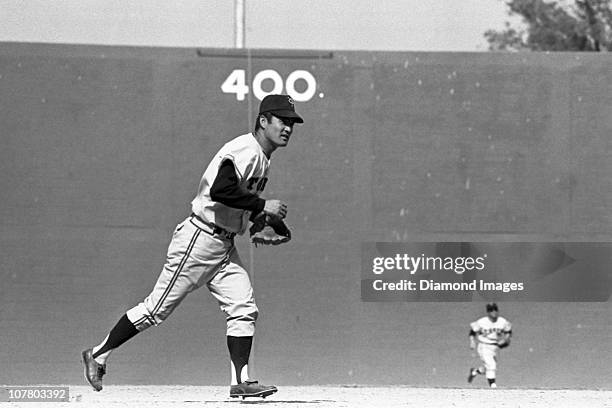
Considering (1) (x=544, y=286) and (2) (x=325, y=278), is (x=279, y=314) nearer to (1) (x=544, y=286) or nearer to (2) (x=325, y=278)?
(2) (x=325, y=278)

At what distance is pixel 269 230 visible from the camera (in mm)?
7125

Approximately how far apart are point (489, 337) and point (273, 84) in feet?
8.83

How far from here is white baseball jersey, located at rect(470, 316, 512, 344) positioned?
10164 mm

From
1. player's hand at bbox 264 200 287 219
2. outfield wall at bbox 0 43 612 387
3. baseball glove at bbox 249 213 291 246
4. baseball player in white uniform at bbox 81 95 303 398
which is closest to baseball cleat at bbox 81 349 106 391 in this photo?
baseball player in white uniform at bbox 81 95 303 398

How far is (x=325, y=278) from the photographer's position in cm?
1042

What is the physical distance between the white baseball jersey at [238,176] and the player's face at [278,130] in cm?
9

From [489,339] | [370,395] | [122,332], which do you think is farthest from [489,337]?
[122,332]

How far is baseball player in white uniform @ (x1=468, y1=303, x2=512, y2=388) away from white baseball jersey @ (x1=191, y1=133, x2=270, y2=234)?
3.62 m

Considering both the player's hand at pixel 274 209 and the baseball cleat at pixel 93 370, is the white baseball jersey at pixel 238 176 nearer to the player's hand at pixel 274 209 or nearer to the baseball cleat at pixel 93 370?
the player's hand at pixel 274 209

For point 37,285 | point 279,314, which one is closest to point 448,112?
point 279,314

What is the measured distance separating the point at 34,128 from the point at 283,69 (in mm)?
2086

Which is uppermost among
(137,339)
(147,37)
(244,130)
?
(147,37)

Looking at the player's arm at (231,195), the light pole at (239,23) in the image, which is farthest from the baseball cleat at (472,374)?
the player's arm at (231,195)

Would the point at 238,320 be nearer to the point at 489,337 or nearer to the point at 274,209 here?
the point at 274,209
